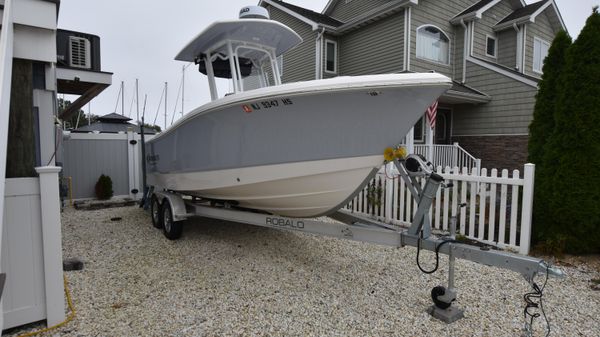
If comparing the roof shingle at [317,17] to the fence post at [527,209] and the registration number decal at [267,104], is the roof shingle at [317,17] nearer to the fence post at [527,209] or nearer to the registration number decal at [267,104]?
the fence post at [527,209]

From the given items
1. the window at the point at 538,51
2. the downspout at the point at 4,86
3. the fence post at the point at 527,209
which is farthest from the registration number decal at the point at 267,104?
the window at the point at 538,51

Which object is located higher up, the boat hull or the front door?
the front door

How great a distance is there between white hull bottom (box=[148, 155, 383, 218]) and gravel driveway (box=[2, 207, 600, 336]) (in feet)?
2.38

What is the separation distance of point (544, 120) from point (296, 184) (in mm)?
3491

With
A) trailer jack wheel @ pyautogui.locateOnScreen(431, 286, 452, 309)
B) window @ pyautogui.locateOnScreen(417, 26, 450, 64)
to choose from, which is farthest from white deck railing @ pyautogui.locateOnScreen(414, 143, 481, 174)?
trailer jack wheel @ pyautogui.locateOnScreen(431, 286, 452, 309)

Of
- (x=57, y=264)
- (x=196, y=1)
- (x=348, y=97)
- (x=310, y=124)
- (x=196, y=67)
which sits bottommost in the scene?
(x=57, y=264)

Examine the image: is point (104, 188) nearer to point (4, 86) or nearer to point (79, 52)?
point (79, 52)

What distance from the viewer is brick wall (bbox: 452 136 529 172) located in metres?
11.1

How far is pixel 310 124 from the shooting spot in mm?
3344

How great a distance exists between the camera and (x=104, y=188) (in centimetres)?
916

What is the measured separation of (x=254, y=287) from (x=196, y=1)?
1488 centimetres

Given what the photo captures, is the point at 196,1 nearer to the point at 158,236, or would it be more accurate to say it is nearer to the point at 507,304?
the point at 158,236

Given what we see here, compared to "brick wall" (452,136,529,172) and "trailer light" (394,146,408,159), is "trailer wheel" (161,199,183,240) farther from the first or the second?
"brick wall" (452,136,529,172)

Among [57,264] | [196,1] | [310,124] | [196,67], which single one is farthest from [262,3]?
[57,264]
